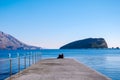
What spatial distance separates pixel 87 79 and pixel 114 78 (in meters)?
9.31

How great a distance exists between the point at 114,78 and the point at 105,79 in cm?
870

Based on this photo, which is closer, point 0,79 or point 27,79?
point 27,79

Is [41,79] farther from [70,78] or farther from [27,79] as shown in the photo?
[70,78]

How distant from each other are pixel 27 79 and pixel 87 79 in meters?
3.04

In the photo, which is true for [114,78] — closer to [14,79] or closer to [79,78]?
[79,78]

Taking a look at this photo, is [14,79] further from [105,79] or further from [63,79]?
[105,79]

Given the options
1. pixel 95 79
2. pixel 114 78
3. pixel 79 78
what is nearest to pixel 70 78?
pixel 79 78

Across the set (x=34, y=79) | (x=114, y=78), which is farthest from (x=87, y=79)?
(x=114, y=78)

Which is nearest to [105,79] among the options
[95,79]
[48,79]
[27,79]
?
[95,79]

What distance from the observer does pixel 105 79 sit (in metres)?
13.1

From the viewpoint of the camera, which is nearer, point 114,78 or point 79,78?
point 79,78

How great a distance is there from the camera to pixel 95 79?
12945 millimetres

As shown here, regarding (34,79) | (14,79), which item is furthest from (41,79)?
(14,79)

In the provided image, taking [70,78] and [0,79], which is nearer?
[70,78]
